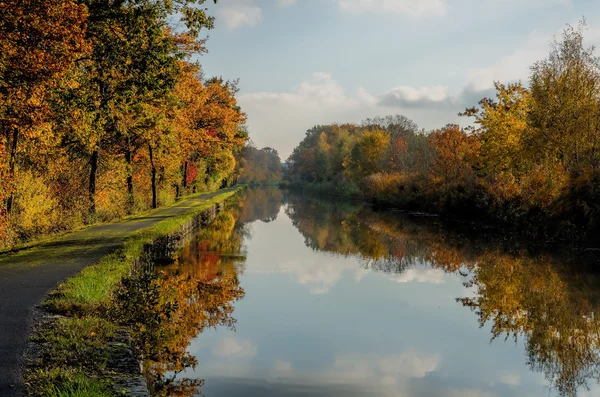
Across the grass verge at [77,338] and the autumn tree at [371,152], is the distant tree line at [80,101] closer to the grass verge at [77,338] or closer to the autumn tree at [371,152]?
the grass verge at [77,338]

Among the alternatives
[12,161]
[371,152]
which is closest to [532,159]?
[12,161]

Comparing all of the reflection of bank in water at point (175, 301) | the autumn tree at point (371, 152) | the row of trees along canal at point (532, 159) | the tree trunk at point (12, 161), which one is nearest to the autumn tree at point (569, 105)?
the row of trees along canal at point (532, 159)

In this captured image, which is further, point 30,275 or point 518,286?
point 518,286

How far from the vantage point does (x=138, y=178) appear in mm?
32688

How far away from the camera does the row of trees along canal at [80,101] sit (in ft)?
36.6

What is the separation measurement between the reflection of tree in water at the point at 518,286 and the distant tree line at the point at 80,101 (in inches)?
367

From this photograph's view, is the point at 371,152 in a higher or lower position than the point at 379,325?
higher

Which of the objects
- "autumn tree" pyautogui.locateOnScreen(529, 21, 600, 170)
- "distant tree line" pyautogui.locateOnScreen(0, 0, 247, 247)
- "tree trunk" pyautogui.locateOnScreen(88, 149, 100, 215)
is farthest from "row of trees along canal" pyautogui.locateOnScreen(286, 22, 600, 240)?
"tree trunk" pyautogui.locateOnScreen(88, 149, 100, 215)

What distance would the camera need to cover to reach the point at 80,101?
1534 cm

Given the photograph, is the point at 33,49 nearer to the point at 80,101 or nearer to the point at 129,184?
the point at 80,101

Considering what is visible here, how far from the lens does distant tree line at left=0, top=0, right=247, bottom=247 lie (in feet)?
36.6

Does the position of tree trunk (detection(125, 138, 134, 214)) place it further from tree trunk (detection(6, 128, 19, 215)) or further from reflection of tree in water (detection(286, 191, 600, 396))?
tree trunk (detection(6, 128, 19, 215))

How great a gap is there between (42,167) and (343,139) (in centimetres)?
7064

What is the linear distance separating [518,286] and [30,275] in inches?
460
